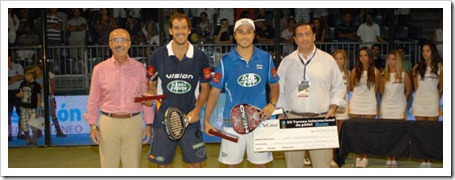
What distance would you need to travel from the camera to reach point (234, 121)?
23.0 ft

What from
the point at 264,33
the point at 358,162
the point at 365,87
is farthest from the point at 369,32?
the point at 358,162

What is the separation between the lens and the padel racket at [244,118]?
275 inches

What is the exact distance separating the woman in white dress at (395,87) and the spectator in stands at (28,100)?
629 cm

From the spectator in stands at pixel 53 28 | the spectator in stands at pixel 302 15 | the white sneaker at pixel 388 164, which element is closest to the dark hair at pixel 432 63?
the white sneaker at pixel 388 164

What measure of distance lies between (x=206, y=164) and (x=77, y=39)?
15.5 ft

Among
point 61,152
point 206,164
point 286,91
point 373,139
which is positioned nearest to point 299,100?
point 286,91

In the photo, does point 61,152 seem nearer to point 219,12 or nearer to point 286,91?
point 219,12

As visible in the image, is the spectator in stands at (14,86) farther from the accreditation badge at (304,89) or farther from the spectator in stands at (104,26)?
the accreditation badge at (304,89)

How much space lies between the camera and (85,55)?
43.3 ft

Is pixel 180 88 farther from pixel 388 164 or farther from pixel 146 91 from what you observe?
pixel 388 164

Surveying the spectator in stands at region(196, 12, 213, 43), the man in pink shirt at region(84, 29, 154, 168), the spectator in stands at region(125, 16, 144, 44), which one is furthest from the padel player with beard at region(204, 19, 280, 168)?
the spectator in stands at region(196, 12, 213, 43)

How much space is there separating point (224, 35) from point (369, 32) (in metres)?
2.97

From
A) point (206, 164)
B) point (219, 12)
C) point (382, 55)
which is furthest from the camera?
point (219, 12)

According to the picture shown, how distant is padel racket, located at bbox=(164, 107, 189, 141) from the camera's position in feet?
22.7
